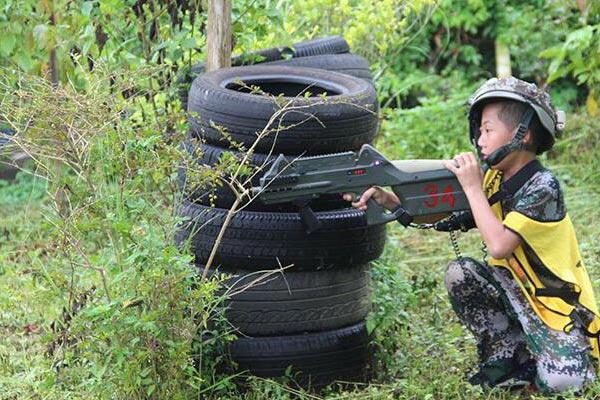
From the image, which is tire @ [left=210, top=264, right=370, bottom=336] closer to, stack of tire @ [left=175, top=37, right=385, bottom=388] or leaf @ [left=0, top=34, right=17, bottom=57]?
stack of tire @ [left=175, top=37, right=385, bottom=388]

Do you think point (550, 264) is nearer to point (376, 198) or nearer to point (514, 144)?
point (514, 144)

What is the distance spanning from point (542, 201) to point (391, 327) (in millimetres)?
1087

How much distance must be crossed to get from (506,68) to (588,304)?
682cm

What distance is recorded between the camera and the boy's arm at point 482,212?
4145 mm

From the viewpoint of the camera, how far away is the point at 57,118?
12.5ft

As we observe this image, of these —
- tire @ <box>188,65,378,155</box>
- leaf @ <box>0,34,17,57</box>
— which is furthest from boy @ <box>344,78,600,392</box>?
leaf @ <box>0,34,17,57</box>

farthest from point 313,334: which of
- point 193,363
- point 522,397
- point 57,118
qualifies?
point 57,118

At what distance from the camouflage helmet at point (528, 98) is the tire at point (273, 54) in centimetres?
180

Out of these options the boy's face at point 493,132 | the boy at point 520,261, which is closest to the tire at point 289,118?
the boy at point 520,261

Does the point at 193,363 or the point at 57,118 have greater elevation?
the point at 57,118

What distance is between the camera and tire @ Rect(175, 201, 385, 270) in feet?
14.1

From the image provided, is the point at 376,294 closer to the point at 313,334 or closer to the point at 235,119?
the point at 313,334

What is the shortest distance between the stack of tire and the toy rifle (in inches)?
5.1

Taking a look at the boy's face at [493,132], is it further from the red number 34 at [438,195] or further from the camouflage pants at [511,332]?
the camouflage pants at [511,332]
